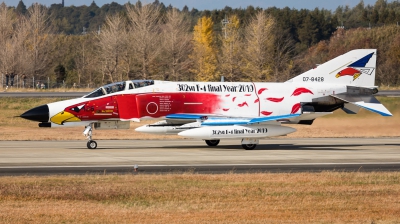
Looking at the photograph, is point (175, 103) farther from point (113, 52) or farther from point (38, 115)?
point (113, 52)

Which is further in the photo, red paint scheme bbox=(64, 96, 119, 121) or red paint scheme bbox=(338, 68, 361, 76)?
red paint scheme bbox=(338, 68, 361, 76)

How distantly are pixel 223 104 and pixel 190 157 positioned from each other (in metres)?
4.54

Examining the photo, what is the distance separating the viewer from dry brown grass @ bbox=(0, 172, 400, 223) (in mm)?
12891

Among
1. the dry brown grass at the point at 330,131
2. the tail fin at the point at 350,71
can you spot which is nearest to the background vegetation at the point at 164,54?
the dry brown grass at the point at 330,131

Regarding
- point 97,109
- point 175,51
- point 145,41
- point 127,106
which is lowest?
point 97,109

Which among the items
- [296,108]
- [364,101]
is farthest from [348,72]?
[296,108]

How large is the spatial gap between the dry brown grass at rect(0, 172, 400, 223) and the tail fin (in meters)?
11.0

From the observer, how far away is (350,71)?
2930 centimetres

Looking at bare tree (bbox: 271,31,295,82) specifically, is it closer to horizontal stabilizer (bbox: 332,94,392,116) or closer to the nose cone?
horizontal stabilizer (bbox: 332,94,392,116)

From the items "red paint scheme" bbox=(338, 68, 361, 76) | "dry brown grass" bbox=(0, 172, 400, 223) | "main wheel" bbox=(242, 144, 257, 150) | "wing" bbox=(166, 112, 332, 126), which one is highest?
"red paint scheme" bbox=(338, 68, 361, 76)

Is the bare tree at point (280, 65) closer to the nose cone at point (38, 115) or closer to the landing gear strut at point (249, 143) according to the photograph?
the landing gear strut at point (249, 143)

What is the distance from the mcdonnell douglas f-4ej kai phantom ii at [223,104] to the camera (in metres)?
26.1

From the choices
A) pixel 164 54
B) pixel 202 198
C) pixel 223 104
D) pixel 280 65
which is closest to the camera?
pixel 202 198

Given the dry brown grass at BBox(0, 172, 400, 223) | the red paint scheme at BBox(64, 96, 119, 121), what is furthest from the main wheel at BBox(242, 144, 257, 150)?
the dry brown grass at BBox(0, 172, 400, 223)
